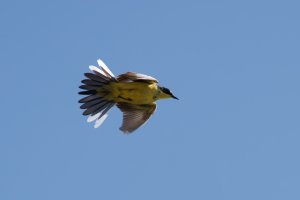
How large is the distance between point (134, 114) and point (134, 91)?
1.13m

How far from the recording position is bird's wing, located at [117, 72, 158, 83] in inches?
717

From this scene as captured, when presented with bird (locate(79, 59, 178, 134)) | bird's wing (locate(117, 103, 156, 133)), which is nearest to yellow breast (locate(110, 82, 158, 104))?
bird (locate(79, 59, 178, 134))

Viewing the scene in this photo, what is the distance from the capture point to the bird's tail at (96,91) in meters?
18.4

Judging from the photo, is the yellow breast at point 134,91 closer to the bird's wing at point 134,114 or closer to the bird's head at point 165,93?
the bird's head at point 165,93

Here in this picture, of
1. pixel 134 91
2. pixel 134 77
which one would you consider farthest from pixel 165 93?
pixel 134 77

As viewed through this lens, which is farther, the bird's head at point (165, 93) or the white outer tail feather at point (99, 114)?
the bird's head at point (165, 93)

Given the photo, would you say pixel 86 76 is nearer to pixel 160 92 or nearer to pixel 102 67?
pixel 102 67

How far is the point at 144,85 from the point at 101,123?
1299 millimetres

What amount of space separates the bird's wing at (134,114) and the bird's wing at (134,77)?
99 centimetres

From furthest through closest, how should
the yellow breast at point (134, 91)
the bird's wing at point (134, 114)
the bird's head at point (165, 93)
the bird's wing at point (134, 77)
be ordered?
the bird's wing at point (134, 114), the bird's head at point (165, 93), the yellow breast at point (134, 91), the bird's wing at point (134, 77)

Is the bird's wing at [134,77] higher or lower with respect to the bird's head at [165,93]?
lower

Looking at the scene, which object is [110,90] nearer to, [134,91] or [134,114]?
[134,91]

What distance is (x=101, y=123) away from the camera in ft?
61.2

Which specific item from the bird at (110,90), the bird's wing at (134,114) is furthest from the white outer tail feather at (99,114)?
the bird's wing at (134,114)
